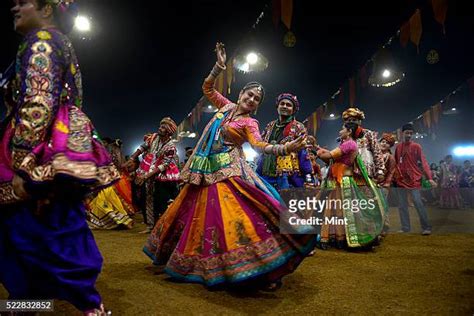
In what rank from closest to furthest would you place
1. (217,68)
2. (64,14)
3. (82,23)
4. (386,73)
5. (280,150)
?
(64,14)
(280,150)
(217,68)
(82,23)
(386,73)

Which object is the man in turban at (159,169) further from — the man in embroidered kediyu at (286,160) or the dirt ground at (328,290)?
the man in embroidered kediyu at (286,160)

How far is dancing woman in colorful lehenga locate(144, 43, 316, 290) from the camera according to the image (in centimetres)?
250

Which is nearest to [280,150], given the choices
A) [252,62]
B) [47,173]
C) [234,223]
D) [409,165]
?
[234,223]

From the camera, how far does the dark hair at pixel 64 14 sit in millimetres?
1752

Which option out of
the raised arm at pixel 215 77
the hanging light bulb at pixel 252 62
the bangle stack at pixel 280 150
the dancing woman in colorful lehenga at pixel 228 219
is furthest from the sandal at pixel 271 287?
the hanging light bulb at pixel 252 62

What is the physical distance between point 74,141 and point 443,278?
3.22m

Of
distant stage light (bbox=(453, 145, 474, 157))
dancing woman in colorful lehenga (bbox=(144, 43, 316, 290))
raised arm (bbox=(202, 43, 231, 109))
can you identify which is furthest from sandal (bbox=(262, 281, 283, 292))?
distant stage light (bbox=(453, 145, 474, 157))

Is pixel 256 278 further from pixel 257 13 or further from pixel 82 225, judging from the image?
pixel 257 13

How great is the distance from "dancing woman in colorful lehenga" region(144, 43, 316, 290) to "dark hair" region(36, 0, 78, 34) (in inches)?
55.2

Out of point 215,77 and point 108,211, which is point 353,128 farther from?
point 108,211

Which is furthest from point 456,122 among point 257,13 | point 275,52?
point 257,13

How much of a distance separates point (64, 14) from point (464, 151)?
90.7 feet

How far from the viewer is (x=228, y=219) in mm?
2629

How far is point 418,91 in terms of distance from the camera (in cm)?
1766
